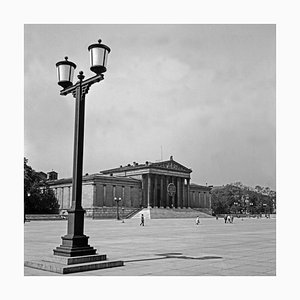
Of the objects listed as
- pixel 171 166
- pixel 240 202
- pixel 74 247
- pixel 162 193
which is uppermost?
pixel 171 166

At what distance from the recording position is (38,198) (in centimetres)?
7106

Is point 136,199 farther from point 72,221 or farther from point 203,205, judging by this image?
point 72,221

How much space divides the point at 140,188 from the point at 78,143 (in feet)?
287

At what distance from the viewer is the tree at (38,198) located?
2675 inches

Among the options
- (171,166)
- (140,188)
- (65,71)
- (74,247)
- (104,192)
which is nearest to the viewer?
(74,247)

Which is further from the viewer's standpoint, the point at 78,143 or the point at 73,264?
the point at 78,143

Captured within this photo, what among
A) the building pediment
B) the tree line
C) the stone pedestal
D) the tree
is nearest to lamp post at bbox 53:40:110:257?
the stone pedestal

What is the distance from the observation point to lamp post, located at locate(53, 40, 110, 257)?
981 centimetres

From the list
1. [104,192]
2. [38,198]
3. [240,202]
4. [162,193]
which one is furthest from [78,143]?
[240,202]

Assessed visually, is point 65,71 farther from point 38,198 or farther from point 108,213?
point 108,213

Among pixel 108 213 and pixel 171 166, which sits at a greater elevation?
pixel 171 166

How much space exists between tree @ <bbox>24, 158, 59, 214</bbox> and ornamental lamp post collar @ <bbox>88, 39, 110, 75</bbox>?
5813cm

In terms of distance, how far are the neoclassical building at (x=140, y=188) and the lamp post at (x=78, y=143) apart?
7187 centimetres
